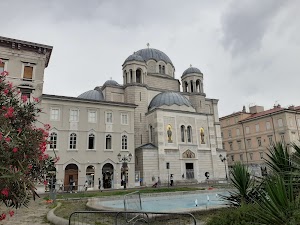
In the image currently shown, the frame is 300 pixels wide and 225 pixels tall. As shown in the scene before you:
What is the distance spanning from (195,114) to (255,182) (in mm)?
32578

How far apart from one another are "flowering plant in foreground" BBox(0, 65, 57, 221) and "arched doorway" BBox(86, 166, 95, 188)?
79.2 feet

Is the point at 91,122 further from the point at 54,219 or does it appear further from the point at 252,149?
the point at 252,149

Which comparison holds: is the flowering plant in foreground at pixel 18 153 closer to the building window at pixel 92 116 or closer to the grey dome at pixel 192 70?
the building window at pixel 92 116

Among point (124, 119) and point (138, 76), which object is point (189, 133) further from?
point (138, 76)

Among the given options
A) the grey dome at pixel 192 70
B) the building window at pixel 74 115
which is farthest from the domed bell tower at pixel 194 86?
the building window at pixel 74 115

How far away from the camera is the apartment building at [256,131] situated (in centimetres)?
4488

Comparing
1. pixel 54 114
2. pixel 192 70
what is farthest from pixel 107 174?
pixel 192 70

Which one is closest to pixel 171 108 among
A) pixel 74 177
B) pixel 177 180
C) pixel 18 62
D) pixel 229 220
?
pixel 177 180

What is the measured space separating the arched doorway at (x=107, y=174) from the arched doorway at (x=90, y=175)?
1.35 m

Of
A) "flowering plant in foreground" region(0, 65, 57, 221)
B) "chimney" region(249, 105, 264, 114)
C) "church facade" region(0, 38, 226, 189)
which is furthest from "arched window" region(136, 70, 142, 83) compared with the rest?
"flowering plant in foreground" region(0, 65, 57, 221)

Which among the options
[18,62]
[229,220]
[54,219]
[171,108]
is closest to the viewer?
[229,220]

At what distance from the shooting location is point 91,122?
102 ft

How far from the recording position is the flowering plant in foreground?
438 cm

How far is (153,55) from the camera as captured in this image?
4612 cm
